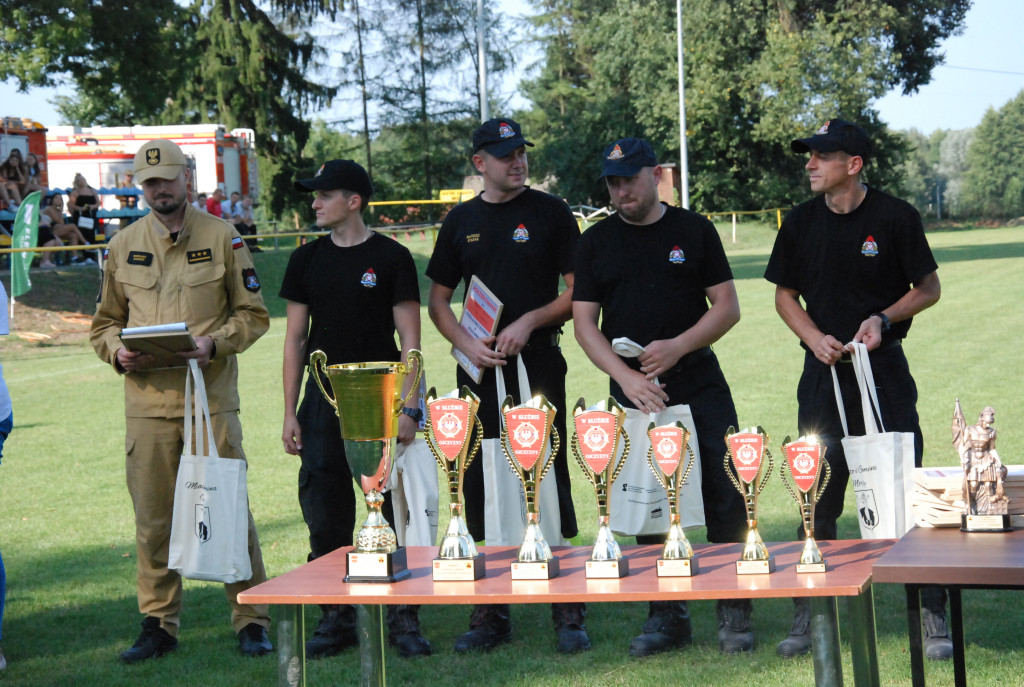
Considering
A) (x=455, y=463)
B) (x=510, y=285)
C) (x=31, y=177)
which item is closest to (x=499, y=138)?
(x=510, y=285)

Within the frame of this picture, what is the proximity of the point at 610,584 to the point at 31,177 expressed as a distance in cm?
2337

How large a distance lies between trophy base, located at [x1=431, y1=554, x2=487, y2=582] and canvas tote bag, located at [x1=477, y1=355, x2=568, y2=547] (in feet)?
4.62

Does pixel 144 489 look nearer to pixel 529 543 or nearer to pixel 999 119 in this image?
pixel 529 543

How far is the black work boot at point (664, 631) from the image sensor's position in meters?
4.77

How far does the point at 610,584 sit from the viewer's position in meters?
3.34

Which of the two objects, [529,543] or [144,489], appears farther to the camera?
[144,489]

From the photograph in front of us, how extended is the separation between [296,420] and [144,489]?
30.2 inches

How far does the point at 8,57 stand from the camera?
27531 millimetres

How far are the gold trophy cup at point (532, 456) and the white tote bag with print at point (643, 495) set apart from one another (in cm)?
114

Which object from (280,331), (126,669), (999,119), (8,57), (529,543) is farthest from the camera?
(999,119)

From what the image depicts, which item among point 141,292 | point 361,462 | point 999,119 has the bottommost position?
point 361,462

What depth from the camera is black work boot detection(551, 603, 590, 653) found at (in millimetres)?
4914

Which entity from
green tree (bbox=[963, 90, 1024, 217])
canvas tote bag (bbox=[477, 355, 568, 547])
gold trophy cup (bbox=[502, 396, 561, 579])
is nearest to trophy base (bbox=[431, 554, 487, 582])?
gold trophy cup (bbox=[502, 396, 561, 579])

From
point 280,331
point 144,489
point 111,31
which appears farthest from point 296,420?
point 111,31
